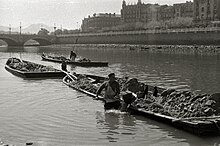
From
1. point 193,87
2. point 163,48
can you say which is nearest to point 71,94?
point 193,87

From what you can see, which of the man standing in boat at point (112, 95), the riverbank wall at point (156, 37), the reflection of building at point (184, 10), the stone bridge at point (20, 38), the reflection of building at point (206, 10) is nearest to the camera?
the man standing in boat at point (112, 95)

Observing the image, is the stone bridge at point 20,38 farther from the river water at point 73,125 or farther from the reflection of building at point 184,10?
the river water at point 73,125

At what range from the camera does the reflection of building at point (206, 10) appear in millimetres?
149175

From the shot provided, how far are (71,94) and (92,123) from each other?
841 cm

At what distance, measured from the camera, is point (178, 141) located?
45.8 feet

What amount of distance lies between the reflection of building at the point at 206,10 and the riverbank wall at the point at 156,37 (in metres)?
32.5

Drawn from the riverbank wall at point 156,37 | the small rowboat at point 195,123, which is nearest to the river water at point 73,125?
the small rowboat at point 195,123

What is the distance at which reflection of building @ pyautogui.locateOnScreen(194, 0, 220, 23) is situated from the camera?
14918 cm

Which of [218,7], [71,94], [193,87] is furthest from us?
[218,7]

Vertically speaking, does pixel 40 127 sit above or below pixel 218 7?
below

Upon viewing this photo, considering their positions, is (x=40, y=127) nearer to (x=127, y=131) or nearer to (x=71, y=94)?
(x=127, y=131)

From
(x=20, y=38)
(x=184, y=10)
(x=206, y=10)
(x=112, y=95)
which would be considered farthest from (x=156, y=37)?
(x=112, y=95)

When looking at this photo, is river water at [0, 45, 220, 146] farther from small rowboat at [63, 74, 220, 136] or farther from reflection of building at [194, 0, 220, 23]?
reflection of building at [194, 0, 220, 23]

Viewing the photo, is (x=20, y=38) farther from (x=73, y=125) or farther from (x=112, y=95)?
(x=73, y=125)
